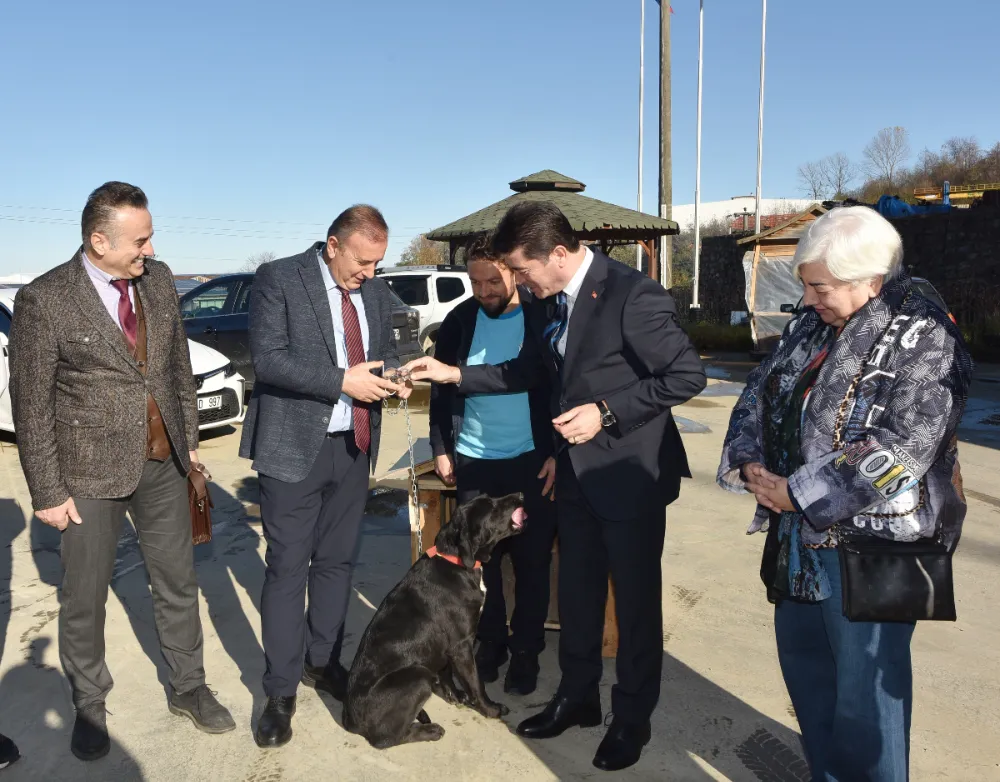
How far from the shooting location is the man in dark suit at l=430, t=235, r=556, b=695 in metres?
3.54

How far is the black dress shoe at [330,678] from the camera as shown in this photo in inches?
138

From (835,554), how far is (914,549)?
0.20 m

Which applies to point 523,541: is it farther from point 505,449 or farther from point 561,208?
point 561,208

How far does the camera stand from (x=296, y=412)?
10.5ft

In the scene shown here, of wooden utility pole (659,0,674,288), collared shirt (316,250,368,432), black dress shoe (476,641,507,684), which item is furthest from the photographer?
wooden utility pole (659,0,674,288)

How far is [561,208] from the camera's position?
1091cm

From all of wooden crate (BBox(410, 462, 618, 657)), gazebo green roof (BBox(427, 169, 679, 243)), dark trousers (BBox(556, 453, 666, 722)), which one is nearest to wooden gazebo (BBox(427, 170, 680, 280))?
gazebo green roof (BBox(427, 169, 679, 243))

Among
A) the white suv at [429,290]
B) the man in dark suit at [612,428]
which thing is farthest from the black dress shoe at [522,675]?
the white suv at [429,290]

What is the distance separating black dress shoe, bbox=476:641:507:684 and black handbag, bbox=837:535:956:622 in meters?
1.98

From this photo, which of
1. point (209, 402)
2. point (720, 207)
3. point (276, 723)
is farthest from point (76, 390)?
point (720, 207)

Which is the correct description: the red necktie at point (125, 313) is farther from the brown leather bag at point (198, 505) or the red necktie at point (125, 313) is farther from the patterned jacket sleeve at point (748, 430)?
the patterned jacket sleeve at point (748, 430)

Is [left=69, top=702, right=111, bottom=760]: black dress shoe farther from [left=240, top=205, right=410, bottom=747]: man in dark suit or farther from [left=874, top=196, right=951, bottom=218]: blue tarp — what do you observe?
[left=874, top=196, right=951, bottom=218]: blue tarp

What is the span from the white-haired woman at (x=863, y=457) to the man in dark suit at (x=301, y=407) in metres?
1.57

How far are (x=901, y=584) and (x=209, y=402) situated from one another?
756 centimetres
